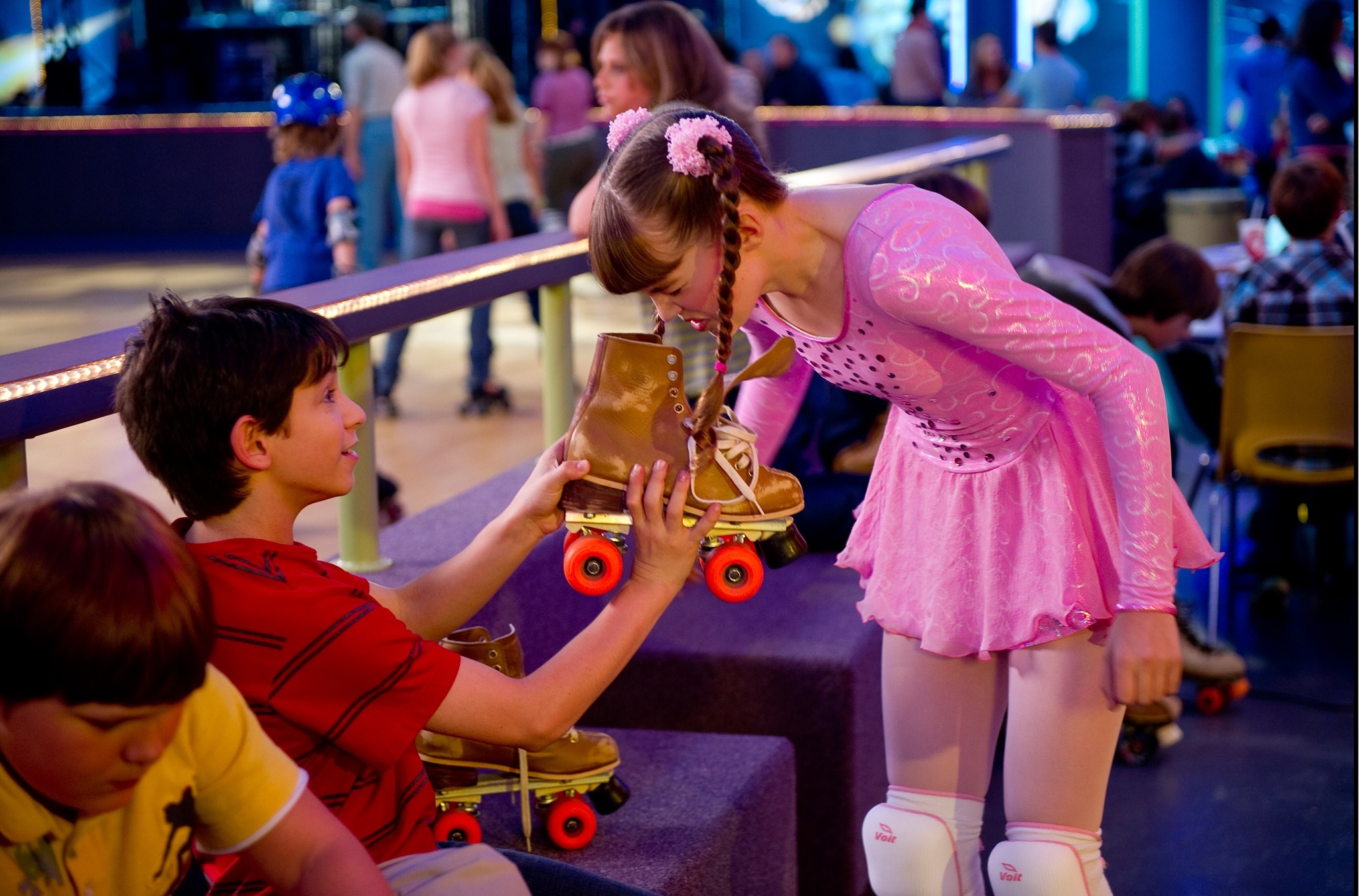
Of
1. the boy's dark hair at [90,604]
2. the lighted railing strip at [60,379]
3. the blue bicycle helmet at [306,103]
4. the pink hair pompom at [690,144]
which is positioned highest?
the blue bicycle helmet at [306,103]

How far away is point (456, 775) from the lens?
202 centimetres

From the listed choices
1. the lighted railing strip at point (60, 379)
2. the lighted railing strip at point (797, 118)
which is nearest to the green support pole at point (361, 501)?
the lighted railing strip at point (60, 379)

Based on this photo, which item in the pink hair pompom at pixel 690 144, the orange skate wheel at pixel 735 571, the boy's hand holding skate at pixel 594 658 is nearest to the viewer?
the boy's hand holding skate at pixel 594 658

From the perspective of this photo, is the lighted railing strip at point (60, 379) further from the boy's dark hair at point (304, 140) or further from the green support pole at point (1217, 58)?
the green support pole at point (1217, 58)

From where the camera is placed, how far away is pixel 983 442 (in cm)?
198

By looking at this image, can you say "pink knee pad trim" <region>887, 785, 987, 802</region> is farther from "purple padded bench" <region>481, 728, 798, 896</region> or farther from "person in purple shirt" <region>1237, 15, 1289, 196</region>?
"person in purple shirt" <region>1237, 15, 1289, 196</region>

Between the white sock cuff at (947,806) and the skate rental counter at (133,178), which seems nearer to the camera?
the white sock cuff at (947,806)

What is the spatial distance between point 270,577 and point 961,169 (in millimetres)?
5714

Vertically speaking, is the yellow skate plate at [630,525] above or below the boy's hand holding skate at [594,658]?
above

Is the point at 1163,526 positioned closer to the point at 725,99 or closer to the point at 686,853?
the point at 686,853

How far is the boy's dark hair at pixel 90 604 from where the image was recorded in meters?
1.13

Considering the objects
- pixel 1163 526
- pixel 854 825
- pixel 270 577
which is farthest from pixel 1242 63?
pixel 270 577

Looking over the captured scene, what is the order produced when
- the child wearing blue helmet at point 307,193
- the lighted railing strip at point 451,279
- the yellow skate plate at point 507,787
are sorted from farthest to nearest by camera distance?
the child wearing blue helmet at point 307,193
the lighted railing strip at point 451,279
the yellow skate plate at point 507,787

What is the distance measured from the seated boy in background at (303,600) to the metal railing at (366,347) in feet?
0.51
